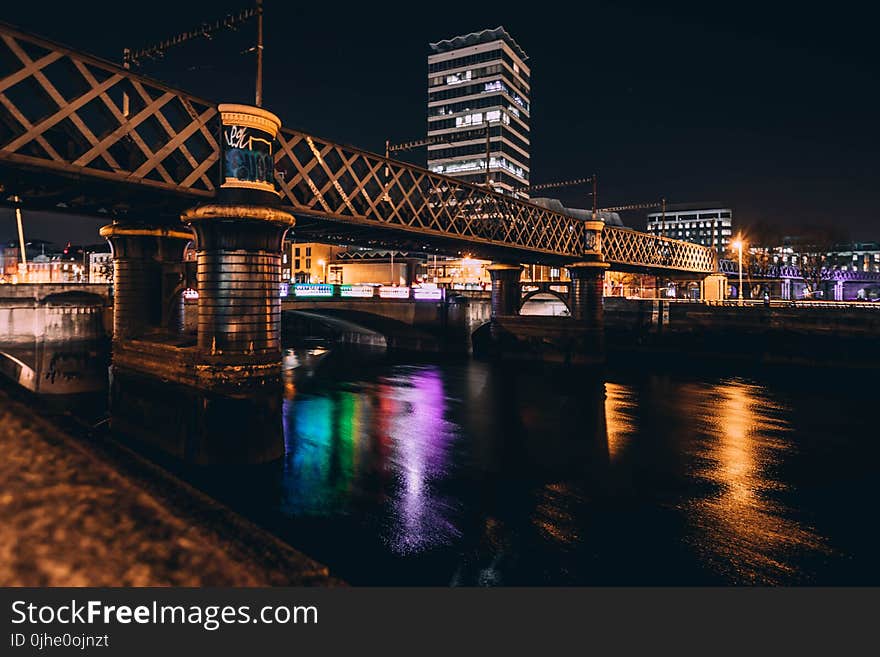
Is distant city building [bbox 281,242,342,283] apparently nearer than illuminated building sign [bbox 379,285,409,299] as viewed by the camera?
No

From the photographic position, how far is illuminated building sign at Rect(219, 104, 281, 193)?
16.4 m

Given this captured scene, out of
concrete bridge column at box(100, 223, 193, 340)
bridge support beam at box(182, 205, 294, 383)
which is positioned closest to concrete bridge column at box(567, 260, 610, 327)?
bridge support beam at box(182, 205, 294, 383)

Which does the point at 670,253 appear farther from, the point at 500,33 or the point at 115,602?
the point at 500,33

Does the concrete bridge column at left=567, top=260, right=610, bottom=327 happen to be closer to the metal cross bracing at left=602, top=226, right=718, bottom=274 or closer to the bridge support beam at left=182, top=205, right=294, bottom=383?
the metal cross bracing at left=602, top=226, right=718, bottom=274

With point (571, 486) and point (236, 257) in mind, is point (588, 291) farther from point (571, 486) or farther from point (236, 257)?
point (236, 257)

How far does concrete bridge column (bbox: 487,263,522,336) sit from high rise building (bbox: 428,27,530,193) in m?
98.3

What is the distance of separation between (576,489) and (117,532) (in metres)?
13.5

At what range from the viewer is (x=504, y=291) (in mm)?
47719

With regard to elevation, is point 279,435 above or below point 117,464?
below

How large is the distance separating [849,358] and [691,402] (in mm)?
21363

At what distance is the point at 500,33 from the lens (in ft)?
498

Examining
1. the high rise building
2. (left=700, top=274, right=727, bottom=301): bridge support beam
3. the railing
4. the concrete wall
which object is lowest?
the concrete wall

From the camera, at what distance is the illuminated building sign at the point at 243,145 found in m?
16.4

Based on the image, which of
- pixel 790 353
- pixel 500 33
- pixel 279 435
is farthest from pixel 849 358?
pixel 500 33
